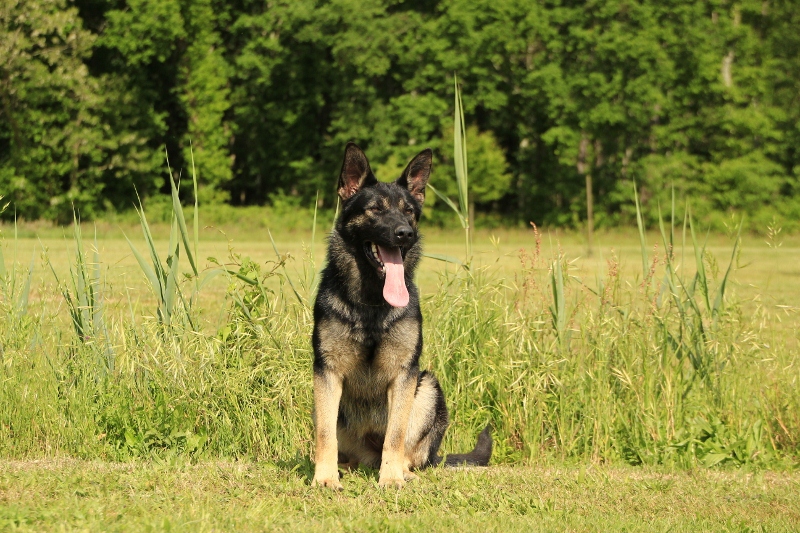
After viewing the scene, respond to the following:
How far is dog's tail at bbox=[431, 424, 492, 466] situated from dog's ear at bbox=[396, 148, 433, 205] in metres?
1.62

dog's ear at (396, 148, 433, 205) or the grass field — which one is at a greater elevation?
dog's ear at (396, 148, 433, 205)

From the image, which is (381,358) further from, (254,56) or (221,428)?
(254,56)

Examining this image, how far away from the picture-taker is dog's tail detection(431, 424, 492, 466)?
5.92 m

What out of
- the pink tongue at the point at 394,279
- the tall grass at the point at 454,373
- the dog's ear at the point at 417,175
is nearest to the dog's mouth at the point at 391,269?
the pink tongue at the point at 394,279

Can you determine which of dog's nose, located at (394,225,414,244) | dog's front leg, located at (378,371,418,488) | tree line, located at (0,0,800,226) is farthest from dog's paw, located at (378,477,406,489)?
tree line, located at (0,0,800,226)

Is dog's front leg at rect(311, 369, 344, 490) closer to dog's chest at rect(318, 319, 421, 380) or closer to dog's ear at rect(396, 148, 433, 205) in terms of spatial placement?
dog's chest at rect(318, 319, 421, 380)

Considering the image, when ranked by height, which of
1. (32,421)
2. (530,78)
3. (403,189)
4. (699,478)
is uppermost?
(530,78)

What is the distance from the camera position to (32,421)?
623cm

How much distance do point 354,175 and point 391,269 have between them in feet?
2.28

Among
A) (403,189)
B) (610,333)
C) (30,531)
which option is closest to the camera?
(30,531)

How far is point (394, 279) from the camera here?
17.4ft

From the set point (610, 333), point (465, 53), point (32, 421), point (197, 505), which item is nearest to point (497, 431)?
point (610, 333)

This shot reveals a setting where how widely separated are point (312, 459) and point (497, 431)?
143cm

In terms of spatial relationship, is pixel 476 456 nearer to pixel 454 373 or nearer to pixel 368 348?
pixel 454 373
